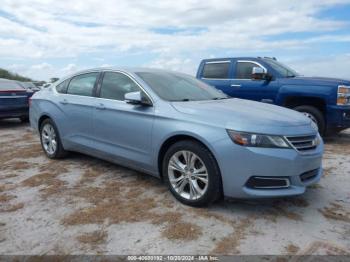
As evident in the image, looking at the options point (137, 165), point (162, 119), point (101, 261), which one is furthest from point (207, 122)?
point (101, 261)

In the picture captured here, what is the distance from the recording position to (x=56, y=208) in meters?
3.89

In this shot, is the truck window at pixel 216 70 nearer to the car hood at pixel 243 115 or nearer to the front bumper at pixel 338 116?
the front bumper at pixel 338 116

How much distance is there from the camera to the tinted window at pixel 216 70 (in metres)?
8.87

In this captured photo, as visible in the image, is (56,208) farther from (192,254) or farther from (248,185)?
(248,185)

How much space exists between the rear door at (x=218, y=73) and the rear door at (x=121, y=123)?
14.0ft

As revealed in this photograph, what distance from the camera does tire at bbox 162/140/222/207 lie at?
365 cm

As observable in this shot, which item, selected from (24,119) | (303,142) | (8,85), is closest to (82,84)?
(303,142)

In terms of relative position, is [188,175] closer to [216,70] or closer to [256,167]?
[256,167]

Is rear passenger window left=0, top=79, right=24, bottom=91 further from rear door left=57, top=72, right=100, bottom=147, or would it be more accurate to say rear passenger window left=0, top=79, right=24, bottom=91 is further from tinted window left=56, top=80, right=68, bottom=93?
rear door left=57, top=72, right=100, bottom=147

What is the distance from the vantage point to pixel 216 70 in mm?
9062

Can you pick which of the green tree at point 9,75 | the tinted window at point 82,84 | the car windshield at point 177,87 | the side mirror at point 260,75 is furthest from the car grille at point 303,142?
the green tree at point 9,75

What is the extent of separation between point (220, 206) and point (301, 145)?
106 cm

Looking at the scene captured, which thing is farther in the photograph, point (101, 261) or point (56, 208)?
point (56, 208)

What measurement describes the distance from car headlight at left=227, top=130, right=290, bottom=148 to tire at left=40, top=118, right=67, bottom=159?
10.9 ft
